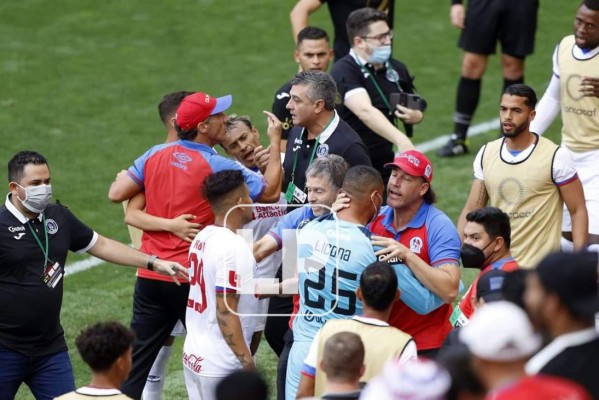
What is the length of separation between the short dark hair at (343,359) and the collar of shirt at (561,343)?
30.7 inches

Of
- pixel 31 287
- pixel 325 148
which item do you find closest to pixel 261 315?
pixel 325 148

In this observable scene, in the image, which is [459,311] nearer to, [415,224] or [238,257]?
[415,224]

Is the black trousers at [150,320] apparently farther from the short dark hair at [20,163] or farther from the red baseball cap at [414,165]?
the red baseball cap at [414,165]

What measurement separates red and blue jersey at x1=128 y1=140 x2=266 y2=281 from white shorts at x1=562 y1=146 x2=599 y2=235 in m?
2.39

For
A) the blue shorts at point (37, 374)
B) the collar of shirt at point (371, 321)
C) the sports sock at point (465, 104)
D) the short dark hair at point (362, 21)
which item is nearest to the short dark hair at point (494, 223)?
the collar of shirt at point (371, 321)

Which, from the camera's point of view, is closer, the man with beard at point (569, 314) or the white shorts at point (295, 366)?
the man with beard at point (569, 314)

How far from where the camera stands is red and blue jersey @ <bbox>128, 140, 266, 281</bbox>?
6.90 m

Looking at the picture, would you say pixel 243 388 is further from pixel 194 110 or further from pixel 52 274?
pixel 194 110

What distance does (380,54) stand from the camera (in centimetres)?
878

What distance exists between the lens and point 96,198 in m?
11.4

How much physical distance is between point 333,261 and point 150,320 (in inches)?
68.6

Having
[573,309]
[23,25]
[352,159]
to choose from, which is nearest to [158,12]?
[23,25]

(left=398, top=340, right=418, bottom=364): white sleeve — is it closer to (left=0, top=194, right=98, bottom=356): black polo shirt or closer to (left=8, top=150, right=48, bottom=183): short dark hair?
(left=0, top=194, right=98, bottom=356): black polo shirt

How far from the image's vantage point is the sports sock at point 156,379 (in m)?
7.69
